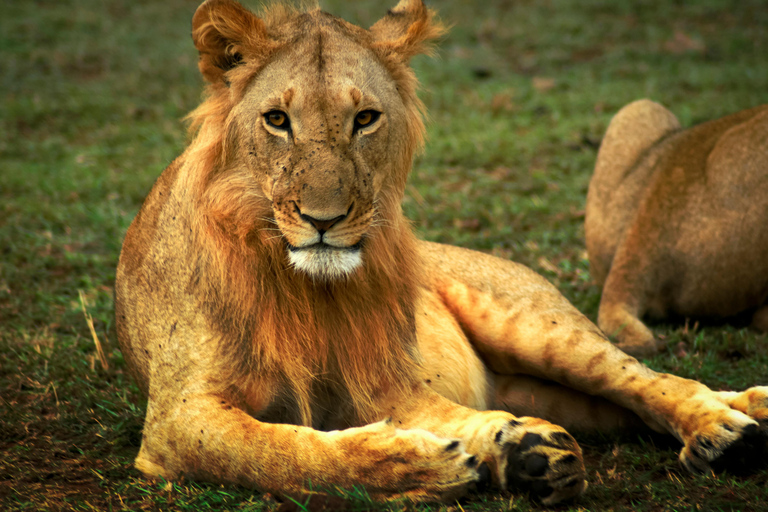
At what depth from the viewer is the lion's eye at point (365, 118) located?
2721mm

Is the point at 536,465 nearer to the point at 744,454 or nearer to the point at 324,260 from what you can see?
the point at 744,454

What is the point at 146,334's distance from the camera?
3.01 m

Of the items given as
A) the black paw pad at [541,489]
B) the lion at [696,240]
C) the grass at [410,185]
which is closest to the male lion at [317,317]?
the black paw pad at [541,489]

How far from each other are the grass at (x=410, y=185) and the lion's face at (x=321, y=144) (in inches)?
31.2

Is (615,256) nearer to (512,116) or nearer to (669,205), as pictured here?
(669,205)

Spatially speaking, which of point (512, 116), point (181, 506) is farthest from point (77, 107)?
point (181, 506)

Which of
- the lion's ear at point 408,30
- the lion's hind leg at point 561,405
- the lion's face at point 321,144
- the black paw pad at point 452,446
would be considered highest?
the lion's ear at point 408,30

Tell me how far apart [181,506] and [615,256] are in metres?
2.97

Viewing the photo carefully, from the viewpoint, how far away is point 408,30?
3074mm

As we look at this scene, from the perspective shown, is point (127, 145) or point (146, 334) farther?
point (127, 145)

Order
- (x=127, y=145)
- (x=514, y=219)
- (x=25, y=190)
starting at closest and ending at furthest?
(x=514, y=219) < (x=25, y=190) < (x=127, y=145)

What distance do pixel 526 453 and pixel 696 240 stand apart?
2378 mm

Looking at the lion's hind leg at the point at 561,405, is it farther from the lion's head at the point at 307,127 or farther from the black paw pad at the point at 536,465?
the lion's head at the point at 307,127

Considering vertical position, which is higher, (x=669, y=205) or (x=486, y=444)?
(x=669, y=205)
